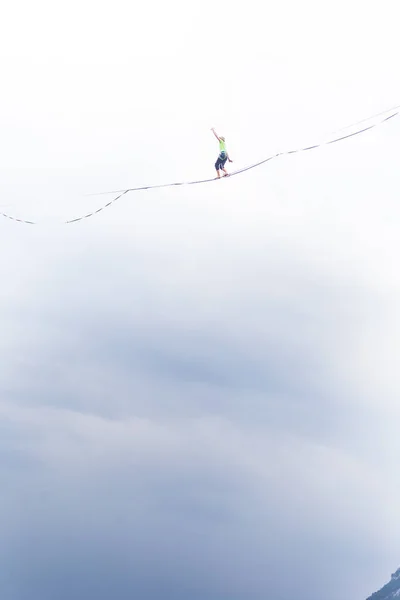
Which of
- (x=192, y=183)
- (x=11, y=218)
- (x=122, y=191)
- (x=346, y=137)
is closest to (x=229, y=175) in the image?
(x=192, y=183)

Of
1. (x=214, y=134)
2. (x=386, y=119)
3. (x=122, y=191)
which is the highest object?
(x=214, y=134)

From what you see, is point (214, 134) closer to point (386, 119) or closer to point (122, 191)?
point (122, 191)

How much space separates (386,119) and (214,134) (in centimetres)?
1649

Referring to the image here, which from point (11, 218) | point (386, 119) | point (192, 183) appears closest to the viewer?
point (386, 119)

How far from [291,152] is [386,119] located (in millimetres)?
5588

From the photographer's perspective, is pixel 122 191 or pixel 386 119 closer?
pixel 386 119

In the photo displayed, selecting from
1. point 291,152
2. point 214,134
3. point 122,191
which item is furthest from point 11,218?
point 291,152

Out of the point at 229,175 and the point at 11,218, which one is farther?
the point at 11,218

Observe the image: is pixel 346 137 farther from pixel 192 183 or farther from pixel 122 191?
pixel 122 191

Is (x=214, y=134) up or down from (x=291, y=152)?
up

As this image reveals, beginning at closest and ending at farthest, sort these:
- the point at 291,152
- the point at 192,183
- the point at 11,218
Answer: the point at 291,152
the point at 192,183
the point at 11,218

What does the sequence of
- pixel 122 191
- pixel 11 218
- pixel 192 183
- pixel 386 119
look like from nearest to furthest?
pixel 386 119, pixel 192 183, pixel 122 191, pixel 11 218

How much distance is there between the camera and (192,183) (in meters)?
36.6

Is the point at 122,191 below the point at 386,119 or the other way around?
the other way around
